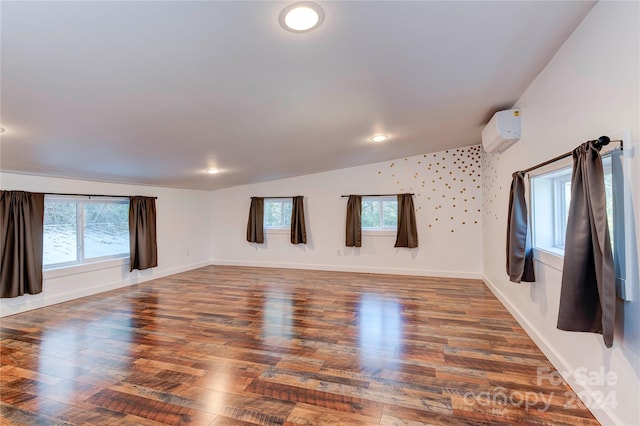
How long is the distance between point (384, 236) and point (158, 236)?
4.35 m

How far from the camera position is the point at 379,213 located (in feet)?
20.2

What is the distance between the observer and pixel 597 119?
1817mm

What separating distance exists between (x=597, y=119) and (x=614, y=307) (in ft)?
3.52

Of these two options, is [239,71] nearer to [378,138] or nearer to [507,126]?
[378,138]

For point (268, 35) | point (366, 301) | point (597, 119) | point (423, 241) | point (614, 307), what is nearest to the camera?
point (614, 307)

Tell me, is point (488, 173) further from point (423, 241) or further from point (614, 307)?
point (614, 307)

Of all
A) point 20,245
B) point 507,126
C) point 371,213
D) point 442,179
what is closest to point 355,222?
point 371,213

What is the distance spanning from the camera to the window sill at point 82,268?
425 centimetres

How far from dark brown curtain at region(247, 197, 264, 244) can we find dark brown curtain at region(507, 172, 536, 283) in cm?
484

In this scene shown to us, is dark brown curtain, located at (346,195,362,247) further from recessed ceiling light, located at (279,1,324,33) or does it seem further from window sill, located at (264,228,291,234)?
recessed ceiling light, located at (279,1,324,33)

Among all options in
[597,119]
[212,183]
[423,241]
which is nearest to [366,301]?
[423,241]

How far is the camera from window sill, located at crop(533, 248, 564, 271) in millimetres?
2332

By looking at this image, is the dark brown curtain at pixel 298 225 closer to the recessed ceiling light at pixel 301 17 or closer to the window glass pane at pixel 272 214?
the window glass pane at pixel 272 214

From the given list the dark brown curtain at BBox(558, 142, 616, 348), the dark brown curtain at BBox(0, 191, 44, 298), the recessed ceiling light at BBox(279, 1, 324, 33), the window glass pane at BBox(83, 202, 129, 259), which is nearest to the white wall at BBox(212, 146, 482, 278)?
the window glass pane at BBox(83, 202, 129, 259)
